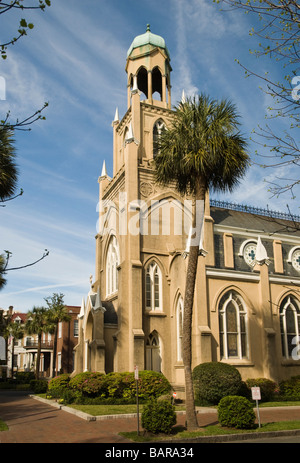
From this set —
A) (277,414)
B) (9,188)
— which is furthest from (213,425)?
(9,188)

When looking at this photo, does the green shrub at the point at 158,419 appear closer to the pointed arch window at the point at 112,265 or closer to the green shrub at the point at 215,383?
the green shrub at the point at 215,383

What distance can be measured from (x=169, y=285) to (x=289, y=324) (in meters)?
8.46

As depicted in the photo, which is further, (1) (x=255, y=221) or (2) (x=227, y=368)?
(1) (x=255, y=221)

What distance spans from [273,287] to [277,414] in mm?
11306

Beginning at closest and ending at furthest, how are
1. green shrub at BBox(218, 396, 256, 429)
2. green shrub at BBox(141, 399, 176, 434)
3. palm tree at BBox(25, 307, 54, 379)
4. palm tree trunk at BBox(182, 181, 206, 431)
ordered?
green shrub at BBox(141, 399, 176, 434)
green shrub at BBox(218, 396, 256, 429)
palm tree trunk at BBox(182, 181, 206, 431)
palm tree at BBox(25, 307, 54, 379)

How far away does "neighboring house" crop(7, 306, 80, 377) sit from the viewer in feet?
199

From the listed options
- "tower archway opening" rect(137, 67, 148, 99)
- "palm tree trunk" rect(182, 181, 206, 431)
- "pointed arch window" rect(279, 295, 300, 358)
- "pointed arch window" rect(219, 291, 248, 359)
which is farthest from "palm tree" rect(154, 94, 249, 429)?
"tower archway opening" rect(137, 67, 148, 99)

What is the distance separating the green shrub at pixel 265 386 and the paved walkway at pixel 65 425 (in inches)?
91.0

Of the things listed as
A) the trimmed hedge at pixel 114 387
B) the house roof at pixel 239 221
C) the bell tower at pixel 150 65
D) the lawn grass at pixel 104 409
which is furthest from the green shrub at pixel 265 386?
the bell tower at pixel 150 65

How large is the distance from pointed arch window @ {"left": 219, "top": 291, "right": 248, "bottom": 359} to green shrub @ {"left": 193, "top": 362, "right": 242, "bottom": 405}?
3860 mm

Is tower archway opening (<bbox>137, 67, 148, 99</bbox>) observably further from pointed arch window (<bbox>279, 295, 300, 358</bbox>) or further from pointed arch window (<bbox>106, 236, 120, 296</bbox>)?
pointed arch window (<bbox>279, 295, 300, 358</bbox>)

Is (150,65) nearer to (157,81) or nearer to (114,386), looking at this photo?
(157,81)

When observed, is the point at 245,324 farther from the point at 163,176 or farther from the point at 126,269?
the point at 163,176

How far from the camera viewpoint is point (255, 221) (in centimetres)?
Result: 3912
